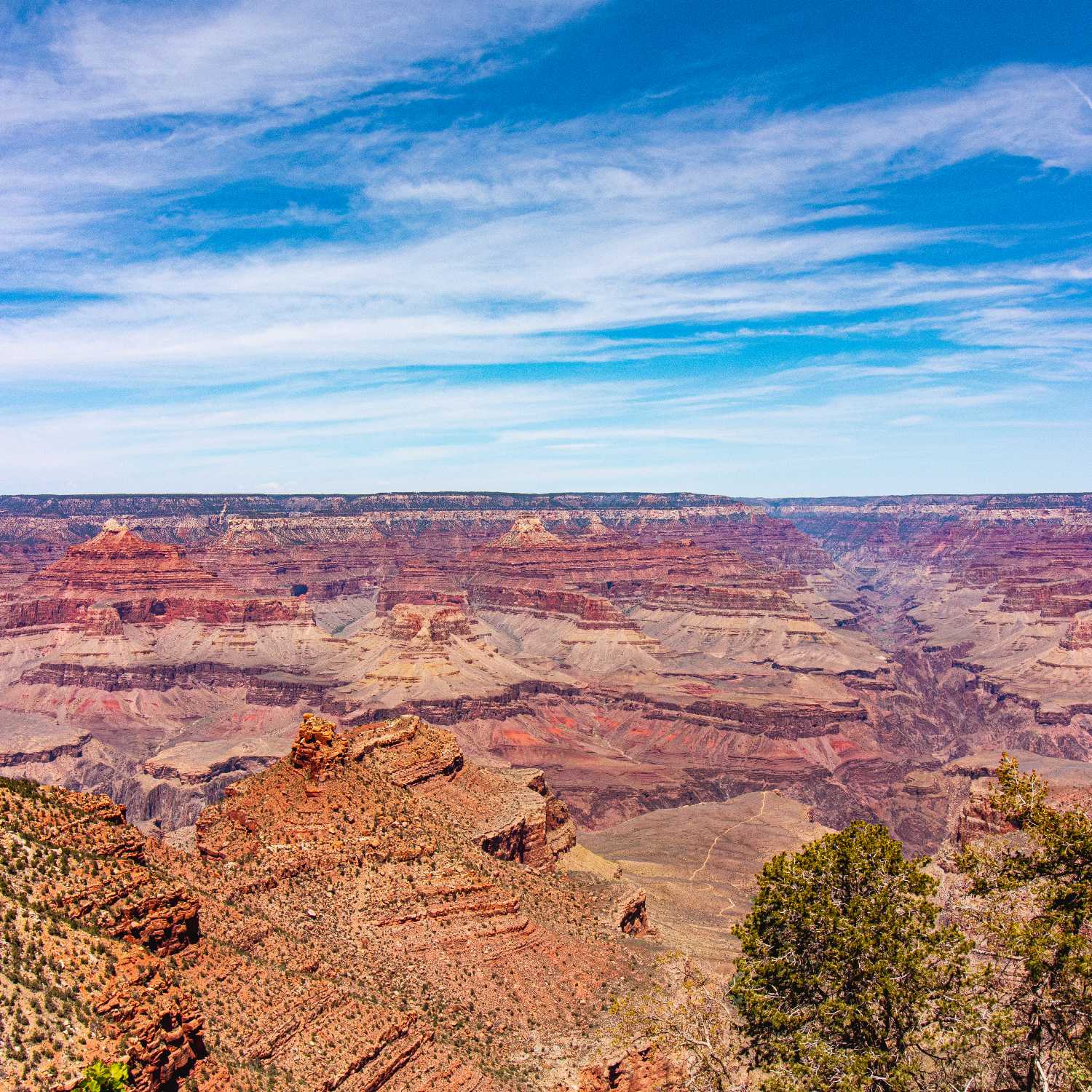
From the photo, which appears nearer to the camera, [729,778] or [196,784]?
[196,784]

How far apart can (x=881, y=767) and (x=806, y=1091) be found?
5996 inches

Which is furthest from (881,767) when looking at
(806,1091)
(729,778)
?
(806,1091)

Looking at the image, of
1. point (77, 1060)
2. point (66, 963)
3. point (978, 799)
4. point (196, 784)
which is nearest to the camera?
point (77, 1060)

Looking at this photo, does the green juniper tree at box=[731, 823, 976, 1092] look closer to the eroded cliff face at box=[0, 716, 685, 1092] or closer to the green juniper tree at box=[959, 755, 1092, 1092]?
the green juniper tree at box=[959, 755, 1092, 1092]

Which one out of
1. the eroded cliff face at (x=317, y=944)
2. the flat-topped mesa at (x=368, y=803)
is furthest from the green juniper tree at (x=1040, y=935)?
the flat-topped mesa at (x=368, y=803)

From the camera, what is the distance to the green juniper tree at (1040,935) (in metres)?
23.0

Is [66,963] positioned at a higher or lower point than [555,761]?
higher

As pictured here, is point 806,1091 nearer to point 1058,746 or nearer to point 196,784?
point 196,784

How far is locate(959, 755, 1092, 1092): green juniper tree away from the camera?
906 inches

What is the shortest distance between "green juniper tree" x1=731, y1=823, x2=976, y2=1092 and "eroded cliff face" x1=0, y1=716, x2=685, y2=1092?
947cm

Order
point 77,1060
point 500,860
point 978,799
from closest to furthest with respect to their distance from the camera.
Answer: point 77,1060
point 500,860
point 978,799

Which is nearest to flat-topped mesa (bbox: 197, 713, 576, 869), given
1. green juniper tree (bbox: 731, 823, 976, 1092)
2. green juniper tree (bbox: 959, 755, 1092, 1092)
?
green juniper tree (bbox: 731, 823, 976, 1092)

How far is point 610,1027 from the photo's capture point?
3666 centimetres

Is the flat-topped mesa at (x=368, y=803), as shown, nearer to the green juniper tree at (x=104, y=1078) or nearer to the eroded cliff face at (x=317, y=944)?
the eroded cliff face at (x=317, y=944)
